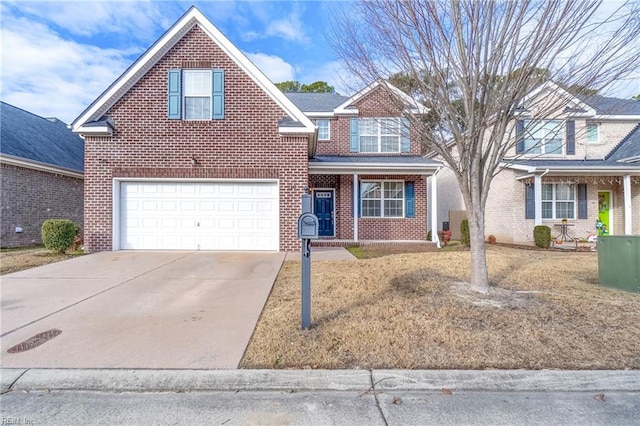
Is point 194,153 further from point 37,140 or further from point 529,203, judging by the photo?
point 529,203

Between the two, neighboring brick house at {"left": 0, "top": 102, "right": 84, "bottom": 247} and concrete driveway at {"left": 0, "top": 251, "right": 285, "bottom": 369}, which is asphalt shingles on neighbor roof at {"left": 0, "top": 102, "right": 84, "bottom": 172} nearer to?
neighboring brick house at {"left": 0, "top": 102, "right": 84, "bottom": 247}

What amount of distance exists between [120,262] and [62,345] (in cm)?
499

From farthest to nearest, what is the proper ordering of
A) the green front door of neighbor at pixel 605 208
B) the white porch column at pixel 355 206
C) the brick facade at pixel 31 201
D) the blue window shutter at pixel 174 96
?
the green front door of neighbor at pixel 605 208 < the white porch column at pixel 355 206 < the brick facade at pixel 31 201 < the blue window shutter at pixel 174 96

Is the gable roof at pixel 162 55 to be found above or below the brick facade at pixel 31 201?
above

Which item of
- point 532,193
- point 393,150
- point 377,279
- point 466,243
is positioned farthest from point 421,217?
point 377,279

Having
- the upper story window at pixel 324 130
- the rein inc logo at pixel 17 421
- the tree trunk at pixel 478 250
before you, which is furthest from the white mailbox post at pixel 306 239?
the upper story window at pixel 324 130

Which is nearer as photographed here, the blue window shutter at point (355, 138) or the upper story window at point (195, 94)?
the upper story window at point (195, 94)

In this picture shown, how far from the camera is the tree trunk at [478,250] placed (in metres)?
5.55

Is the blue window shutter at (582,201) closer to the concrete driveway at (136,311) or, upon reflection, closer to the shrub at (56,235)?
the concrete driveway at (136,311)

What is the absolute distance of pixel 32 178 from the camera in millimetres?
13102

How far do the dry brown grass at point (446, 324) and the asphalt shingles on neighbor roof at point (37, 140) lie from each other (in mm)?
13125

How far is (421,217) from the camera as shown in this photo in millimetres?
13992

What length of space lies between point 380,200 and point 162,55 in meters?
9.44

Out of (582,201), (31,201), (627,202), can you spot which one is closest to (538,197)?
(582,201)
